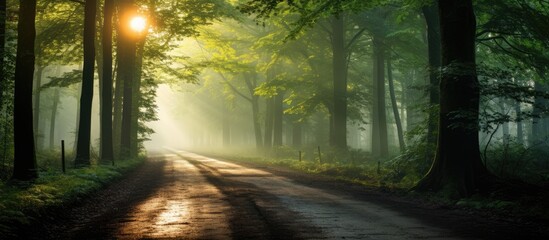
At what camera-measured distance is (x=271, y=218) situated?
8.82 meters

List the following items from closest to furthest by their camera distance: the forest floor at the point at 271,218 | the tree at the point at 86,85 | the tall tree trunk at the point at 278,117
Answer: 1. the forest floor at the point at 271,218
2. the tree at the point at 86,85
3. the tall tree trunk at the point at 278,117

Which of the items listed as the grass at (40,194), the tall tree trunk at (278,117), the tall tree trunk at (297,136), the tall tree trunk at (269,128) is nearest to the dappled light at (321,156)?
the grass at (40,194)

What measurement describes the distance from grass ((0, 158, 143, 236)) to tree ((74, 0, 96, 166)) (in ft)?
9.90

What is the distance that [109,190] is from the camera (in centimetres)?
1392

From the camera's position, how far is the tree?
1783cm

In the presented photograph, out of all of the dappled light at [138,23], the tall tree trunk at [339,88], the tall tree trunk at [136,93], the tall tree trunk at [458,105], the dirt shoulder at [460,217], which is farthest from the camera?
the tall tree trunk at [136,93]

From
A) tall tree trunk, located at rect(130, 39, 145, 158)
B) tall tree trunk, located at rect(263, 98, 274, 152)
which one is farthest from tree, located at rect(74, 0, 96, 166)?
tall tree trunk, located at rect(263, 98, 274, 152)

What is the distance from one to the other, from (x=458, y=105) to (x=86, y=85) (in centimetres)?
1414

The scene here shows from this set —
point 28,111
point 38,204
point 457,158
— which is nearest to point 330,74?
point 457,158

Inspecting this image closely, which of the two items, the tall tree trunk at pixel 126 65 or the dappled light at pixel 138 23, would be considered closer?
the tall tree trunk at pixel 126 65

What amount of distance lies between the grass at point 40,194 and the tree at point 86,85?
3018 millimetres

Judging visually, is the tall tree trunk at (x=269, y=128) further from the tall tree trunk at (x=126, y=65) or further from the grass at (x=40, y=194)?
the grass at (x=40, y=194)

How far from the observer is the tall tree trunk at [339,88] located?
87.6ft

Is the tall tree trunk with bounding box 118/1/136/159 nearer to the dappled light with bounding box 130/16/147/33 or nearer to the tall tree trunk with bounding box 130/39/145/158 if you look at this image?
the dappled light with bounding box 130/16/147/33
